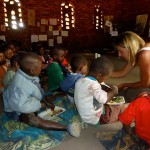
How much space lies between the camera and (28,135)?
8.00 feet

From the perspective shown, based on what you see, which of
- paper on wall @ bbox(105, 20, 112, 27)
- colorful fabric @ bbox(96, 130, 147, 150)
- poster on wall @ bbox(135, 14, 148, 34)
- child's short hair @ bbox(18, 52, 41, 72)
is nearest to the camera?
colorful fabric @ bbox(96, 130, 147, 150)

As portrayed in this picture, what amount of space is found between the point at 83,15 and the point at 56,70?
19.1 ft

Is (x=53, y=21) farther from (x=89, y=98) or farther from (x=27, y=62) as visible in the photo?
(x=89, y=98)

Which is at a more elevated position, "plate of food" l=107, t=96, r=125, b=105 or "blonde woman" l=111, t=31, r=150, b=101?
"blonde woman" l=111, t=31, r=150, b=101

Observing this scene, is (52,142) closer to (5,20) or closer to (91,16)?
(5,20)

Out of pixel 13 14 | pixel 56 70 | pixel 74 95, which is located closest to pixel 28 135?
pixel 74 95

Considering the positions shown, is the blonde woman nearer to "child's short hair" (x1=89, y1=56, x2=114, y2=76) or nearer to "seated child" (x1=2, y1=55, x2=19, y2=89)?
"child's short hair" (x1=89, y1=56, x2=114, y2=76)

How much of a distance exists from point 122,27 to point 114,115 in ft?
22.2

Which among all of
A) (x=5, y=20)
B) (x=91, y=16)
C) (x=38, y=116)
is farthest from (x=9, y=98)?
(x=91, y=16)

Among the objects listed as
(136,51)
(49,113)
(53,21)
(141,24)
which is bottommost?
(49,113)

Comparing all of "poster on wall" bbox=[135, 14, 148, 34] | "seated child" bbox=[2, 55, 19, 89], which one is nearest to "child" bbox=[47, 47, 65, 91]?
"seated child" bbox=[2, 55, 19, 89]

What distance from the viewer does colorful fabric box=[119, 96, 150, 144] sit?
2010 millimetres

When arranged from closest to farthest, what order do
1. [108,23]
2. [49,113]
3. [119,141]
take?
1. [119,141]
2. [49,113]
3. [108,23]

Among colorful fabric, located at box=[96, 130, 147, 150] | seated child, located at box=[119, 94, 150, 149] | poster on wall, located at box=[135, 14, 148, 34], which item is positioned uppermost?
poster on wall, located at box=[135, 14, 148, 34]
